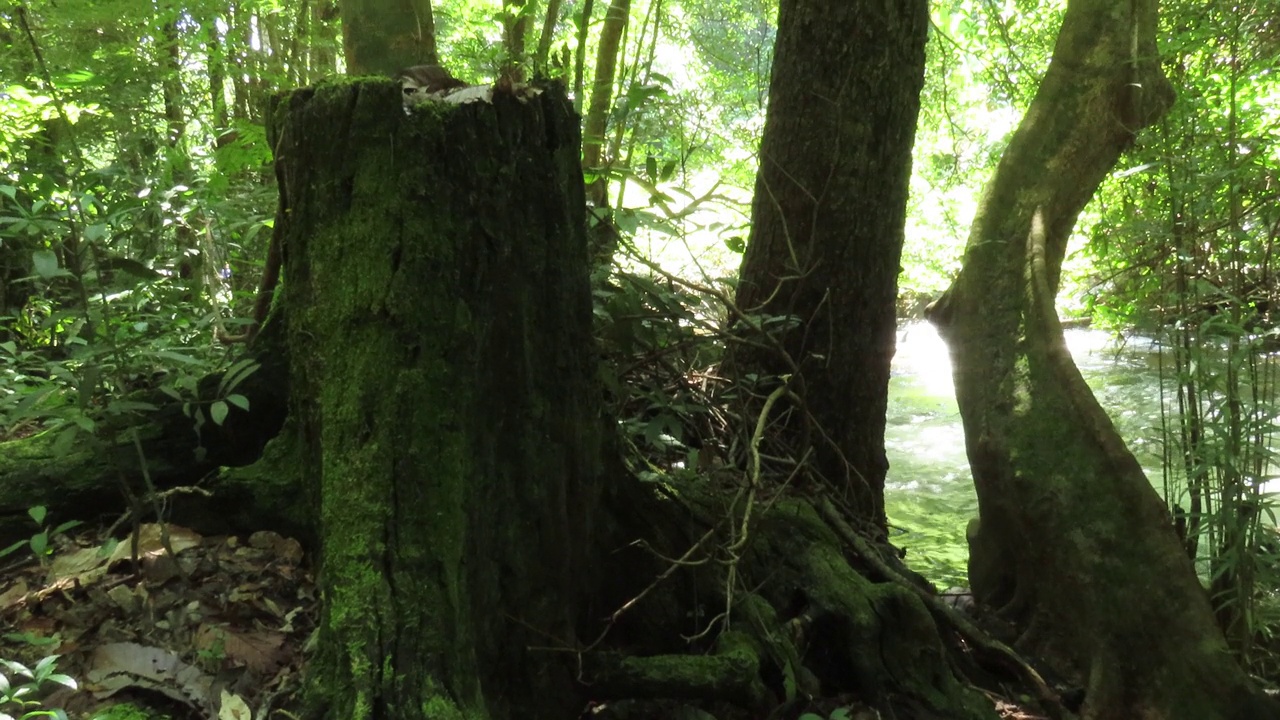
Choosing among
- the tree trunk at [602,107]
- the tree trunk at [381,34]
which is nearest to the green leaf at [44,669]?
the tree trunk at [602,107]

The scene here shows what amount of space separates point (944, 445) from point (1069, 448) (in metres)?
6.54

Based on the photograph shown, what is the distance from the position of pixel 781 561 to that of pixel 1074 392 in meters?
1.89

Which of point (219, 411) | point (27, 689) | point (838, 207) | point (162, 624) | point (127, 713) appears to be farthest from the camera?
point (838, 207)

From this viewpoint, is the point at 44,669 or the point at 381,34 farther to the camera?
the point at 381,34

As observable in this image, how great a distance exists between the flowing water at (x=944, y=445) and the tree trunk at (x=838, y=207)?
54.5 inches

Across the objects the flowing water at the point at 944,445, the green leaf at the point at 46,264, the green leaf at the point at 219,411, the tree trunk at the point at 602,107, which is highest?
the tree trunk at the point at 602,107

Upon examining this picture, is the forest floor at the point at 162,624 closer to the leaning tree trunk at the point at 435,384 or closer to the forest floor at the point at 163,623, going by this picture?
the forest floor at the point at 163,623

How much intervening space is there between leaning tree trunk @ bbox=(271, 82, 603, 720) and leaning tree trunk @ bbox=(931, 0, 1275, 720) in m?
2.57

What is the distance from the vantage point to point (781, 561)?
9.11 ft

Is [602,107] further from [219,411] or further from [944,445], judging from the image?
[944,445]

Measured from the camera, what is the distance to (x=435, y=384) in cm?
175

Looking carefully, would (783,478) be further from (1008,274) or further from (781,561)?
(1008,274)

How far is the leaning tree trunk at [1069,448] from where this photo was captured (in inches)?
131

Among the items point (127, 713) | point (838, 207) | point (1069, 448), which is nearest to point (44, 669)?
point (127, 713)
